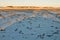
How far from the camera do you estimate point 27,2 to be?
4.68 ft

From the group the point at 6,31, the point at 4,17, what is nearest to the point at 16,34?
the point at 6,31

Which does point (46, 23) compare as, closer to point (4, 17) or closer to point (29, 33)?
point (29, 33)

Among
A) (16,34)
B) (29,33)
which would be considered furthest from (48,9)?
(16,34)

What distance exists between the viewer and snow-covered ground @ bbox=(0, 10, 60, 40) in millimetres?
1331

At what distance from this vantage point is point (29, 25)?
1.44 m

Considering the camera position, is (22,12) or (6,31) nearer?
(6,31)

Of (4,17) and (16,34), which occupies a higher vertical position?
(4,17)

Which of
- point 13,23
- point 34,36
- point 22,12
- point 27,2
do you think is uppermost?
point 27,2

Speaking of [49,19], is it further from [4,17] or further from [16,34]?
[4,17]

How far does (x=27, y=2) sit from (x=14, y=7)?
6.4 inches

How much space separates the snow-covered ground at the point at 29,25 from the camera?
4.37ft

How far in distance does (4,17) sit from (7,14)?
51 millimetres

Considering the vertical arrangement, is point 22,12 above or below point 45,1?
below

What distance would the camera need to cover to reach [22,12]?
1.48 meters
